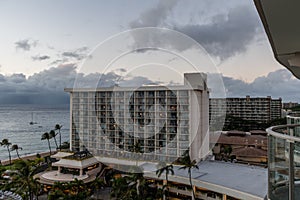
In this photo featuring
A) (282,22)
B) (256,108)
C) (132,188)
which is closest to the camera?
(282,22)

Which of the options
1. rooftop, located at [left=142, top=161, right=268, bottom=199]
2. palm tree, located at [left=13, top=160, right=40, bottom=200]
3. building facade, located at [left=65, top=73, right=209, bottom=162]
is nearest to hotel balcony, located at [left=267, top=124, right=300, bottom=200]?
rooftop, located at [left=142, top=161, right=268, bottom=199]

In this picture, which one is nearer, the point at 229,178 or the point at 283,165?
the point at 283,165

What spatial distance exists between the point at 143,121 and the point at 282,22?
67.6 feet

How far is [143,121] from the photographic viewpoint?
22344mm

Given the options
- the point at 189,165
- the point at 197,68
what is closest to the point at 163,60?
the point at 197,68

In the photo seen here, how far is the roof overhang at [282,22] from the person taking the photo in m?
1.56

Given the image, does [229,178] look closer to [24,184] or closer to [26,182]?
[26,182]

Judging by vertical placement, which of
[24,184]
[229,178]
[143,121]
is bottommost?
[24,184]

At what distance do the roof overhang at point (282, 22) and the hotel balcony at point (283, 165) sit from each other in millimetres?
788

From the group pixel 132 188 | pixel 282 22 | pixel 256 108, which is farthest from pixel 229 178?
pixel 256 108

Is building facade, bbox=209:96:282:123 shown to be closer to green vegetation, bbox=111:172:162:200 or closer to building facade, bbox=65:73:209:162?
building facade, bbox=65:73:209:162

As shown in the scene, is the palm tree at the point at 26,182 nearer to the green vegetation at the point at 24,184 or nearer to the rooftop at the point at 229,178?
the green vegetation at the point at 24,184

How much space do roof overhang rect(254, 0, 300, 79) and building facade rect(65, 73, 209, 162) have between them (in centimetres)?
1760

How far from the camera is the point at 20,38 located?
24.6 m
